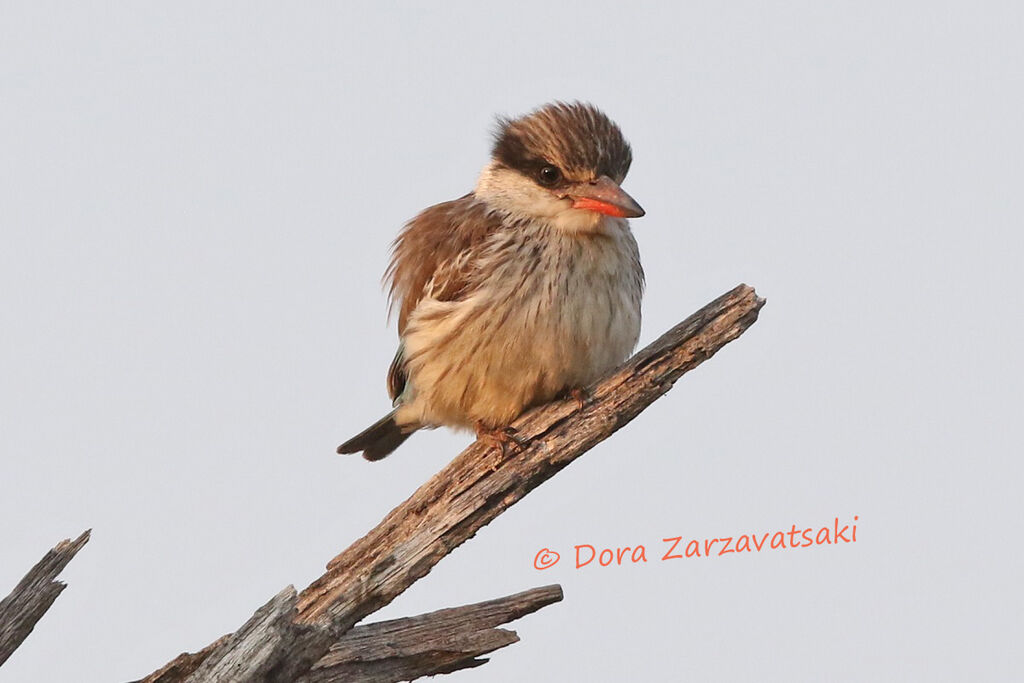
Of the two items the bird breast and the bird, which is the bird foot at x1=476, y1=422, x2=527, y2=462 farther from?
the bird breast

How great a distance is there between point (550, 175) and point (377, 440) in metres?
1.81

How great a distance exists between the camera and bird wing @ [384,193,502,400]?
20.1 ft

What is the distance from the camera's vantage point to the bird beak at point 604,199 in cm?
581

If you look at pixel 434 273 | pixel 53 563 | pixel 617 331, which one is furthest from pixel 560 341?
pixel 53 563

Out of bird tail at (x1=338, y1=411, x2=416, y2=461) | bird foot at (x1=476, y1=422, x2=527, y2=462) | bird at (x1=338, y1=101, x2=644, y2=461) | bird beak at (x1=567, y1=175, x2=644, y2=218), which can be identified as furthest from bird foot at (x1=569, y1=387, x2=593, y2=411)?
bird tail at (x1=338, y1=411, x2=416, y2=461)

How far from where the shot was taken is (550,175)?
6125 mm

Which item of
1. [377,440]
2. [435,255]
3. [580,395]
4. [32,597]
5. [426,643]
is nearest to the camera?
[32,597]

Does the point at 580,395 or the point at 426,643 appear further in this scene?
the point at 580,395

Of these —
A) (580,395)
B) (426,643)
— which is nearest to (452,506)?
(426,643)

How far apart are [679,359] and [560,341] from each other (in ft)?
2.12

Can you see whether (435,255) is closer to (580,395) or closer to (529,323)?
(529,323)

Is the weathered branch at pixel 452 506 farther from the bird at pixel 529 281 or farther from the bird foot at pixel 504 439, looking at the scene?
the bird at pixel 529 281

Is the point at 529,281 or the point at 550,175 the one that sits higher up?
the point at 550,175

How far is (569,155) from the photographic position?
6016mm
